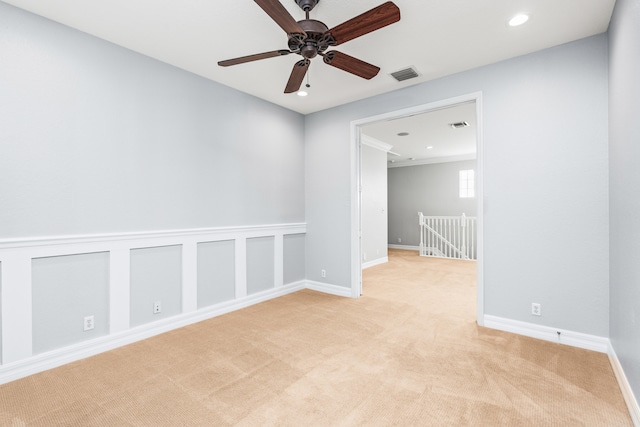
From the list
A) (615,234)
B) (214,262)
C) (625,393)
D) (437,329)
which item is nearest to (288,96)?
(214,262)

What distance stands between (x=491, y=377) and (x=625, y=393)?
2.38 feet

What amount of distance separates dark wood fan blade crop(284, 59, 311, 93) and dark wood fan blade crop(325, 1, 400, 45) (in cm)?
36

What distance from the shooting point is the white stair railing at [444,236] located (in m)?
Answer: 7.82

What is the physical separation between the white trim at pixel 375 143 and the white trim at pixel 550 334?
4.31 meters

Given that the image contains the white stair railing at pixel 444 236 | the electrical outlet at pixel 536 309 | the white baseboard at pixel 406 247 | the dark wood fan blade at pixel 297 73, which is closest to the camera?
the dark wood fan blade at pixel 297 73

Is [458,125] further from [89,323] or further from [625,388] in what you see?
[89,323]

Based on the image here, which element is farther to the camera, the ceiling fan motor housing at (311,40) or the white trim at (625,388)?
the ceiling fan motor housing at (311,40)

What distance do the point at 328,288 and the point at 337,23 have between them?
Answer: 3.23 metres

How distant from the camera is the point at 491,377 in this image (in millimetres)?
2131

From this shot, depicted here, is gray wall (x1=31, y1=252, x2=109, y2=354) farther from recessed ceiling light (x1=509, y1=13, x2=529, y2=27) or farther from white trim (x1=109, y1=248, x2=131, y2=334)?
recessed ceiling light (x1=509, y1=13, x2=529, y2=27)

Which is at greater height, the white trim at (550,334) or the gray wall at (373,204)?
the gray wall at (373,204)

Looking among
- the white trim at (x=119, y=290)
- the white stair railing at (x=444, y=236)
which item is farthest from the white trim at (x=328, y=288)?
the white stair railing at (x=444, y=236)

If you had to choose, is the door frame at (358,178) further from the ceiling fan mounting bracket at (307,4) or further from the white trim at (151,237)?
the ceiling fan mounting bracket at (307,4)

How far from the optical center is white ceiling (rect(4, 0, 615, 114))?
218 centimetres
